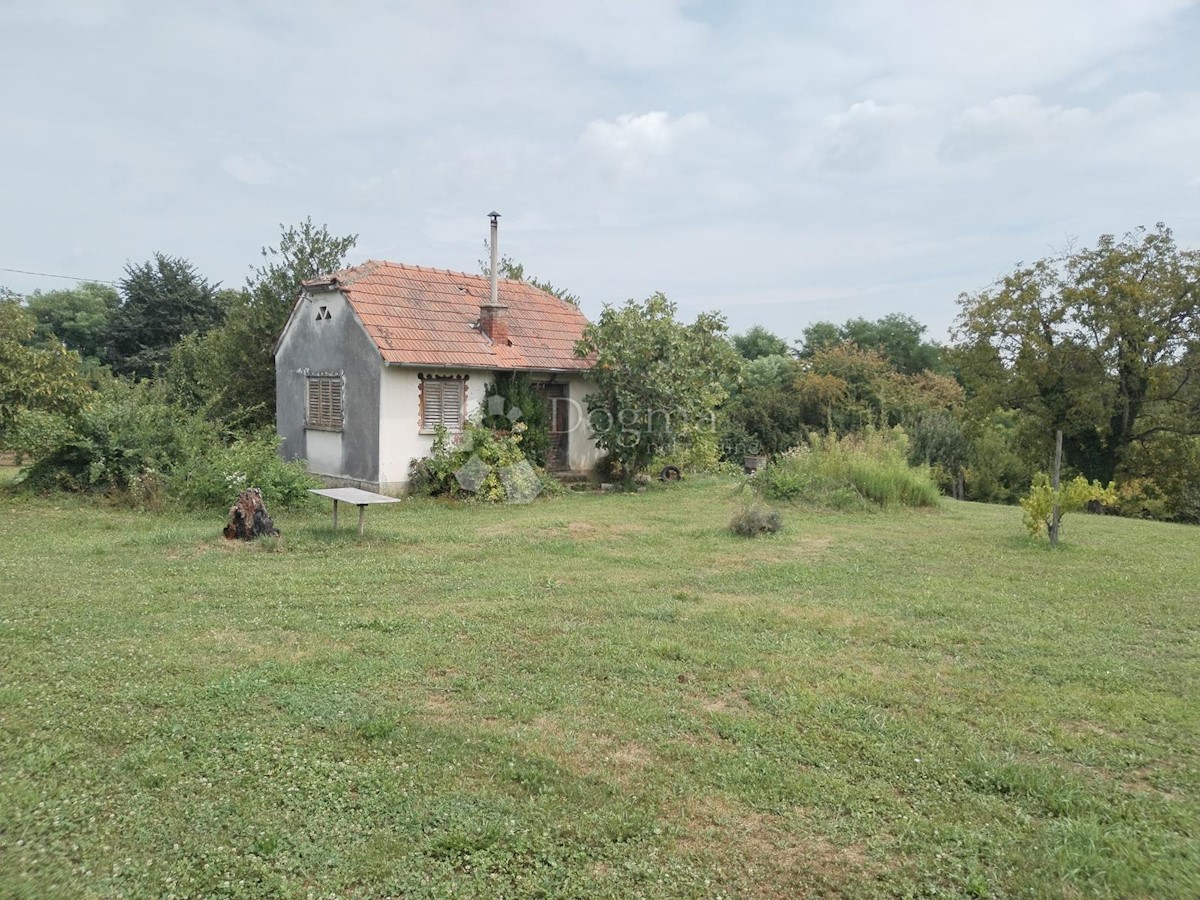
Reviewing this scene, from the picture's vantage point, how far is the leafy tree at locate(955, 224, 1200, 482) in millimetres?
23188

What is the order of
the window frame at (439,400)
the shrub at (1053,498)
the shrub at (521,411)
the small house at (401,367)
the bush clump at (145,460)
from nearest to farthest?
the shrub at (1053,498) → the bush clump at (145,460) → the small house at (401,367) → the window frame at (439,400) → the shrub at (521,411)

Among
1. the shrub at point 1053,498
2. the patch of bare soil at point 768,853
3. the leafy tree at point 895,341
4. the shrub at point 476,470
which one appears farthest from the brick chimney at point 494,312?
the leafy tree at point 895,341

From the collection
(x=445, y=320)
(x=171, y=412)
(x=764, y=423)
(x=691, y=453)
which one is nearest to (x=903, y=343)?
(x=764, y=423)

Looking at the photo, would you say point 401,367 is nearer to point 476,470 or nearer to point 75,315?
point 476,470

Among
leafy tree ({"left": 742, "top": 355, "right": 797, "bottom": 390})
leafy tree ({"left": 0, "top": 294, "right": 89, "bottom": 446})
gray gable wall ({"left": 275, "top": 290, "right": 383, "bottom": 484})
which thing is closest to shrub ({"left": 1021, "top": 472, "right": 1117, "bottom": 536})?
gray gable wall ({"left": 275, "top": 290, "right": 383, "bottom": 484})

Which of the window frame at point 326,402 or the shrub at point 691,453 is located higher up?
the window frame at point 326,402

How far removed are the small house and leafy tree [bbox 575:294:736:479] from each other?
A: 764 mm

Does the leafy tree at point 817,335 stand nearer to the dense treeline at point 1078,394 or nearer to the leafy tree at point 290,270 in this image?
the dense treeline at point 1078,394

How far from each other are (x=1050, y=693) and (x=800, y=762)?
2146 millimetres

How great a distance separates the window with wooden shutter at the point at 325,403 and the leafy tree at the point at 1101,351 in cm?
2034

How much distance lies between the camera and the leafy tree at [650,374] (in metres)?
16.8

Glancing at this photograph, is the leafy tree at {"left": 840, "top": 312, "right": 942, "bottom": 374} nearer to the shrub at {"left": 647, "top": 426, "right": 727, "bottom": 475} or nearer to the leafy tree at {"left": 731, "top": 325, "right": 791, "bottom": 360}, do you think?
the leafy tree at {"left": 731, "top": 325, "right": 791, "bottom": 360}

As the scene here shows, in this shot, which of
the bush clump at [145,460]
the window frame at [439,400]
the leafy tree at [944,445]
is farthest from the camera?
the leafy tree at [944,445]

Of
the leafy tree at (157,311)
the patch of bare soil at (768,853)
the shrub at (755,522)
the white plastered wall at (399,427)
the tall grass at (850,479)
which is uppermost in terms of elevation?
the leafy tree at (157,311)
